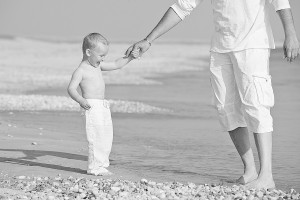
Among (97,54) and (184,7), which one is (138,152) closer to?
(97,54)

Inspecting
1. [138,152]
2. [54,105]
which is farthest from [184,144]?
[54,105]

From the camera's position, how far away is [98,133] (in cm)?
709

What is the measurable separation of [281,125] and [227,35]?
15.7ft

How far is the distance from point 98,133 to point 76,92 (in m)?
0.40

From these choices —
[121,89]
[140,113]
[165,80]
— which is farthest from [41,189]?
[165,80]

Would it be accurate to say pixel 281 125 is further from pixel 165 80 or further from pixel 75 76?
pixel 165 80

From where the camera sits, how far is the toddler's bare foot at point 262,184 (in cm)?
633

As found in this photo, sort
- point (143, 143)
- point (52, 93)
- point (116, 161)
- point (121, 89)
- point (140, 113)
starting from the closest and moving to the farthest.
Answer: point (116, 161), point (143, 143), point (140, 113), point (52, 93), point (121, 89)

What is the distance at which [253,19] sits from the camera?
6359 mm

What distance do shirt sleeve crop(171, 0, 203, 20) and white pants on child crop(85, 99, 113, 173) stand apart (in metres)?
1.04

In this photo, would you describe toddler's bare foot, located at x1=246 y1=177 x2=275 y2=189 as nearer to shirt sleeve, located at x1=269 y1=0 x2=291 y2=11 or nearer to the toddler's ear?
shirt sleeve, located at x1=269 y1=0 x2=291 y2=11

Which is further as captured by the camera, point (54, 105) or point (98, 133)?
point (54, 105)

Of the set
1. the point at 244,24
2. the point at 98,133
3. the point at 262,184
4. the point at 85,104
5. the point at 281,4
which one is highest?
the point at 281,4

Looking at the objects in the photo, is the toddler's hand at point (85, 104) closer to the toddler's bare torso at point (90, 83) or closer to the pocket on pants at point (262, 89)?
the toddler's bare torso at point (90, 83)
